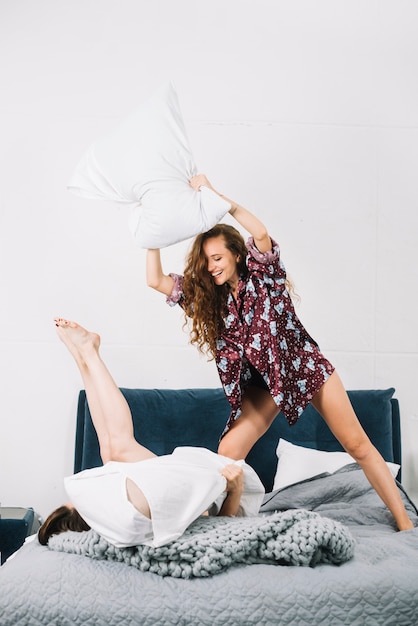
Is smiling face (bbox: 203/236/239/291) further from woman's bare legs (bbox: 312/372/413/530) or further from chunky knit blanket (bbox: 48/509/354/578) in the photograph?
chunky knit blanket (bbox: 48/509/354/578)

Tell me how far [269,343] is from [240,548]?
1.00 meters

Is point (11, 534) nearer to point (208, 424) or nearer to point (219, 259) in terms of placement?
point (208, 424)

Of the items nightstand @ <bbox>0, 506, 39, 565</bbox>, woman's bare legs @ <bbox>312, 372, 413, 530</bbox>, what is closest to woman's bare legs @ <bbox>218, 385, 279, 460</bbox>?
woman's bare legs @ <bbox>312, 372, 413, 530</bbox>

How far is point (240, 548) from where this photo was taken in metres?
2.07

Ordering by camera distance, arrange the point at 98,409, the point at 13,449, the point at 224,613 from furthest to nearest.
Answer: the point at 13,449, the point at 98,409, the point at 224,613

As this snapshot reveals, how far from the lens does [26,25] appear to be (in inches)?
150

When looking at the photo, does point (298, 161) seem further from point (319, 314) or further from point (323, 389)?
point (323, 389)

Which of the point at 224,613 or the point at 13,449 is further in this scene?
the point at 13,449

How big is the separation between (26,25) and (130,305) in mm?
1485

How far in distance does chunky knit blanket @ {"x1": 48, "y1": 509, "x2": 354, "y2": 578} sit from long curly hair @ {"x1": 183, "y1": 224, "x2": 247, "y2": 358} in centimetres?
97

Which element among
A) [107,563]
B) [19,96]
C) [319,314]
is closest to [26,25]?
[19,96]

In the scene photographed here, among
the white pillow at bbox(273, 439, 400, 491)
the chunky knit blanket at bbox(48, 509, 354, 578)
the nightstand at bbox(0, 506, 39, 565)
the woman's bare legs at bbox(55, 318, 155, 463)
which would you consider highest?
the woman's bare legs at bbox(55, 318, 155, 463)

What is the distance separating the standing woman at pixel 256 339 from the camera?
2.90 meters

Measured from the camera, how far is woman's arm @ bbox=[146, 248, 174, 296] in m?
2.89
